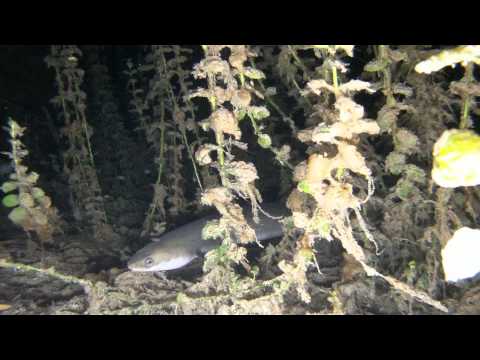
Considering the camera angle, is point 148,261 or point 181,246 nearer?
point 148,261

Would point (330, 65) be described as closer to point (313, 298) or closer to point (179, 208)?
point (313, 298)

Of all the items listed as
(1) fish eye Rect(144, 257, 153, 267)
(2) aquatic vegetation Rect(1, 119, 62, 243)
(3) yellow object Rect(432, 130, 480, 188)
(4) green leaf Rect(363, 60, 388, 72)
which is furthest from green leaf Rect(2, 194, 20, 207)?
(3) yellow object Rect(432, 130, 480, 188)

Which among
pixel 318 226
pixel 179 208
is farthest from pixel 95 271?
pixel 318 226

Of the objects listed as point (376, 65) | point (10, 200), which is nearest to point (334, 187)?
point (376, 65)

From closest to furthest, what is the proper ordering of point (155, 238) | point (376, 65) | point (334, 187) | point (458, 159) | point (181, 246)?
point (458, 159)
point (334, 187)
point (376, 65)
point (181, 246)
point (155, 238)

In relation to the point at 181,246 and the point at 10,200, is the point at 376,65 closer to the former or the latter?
the point at 181,246

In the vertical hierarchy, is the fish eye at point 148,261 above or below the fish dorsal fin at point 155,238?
below

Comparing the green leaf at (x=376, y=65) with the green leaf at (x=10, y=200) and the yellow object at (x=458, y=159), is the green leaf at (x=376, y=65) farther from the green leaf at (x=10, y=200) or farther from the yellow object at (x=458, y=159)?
the green leaf at (x=10, y=200)

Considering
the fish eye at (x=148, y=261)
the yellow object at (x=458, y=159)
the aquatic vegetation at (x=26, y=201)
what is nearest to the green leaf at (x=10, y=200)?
the aquatic vegetation at (x=26, y=201)
